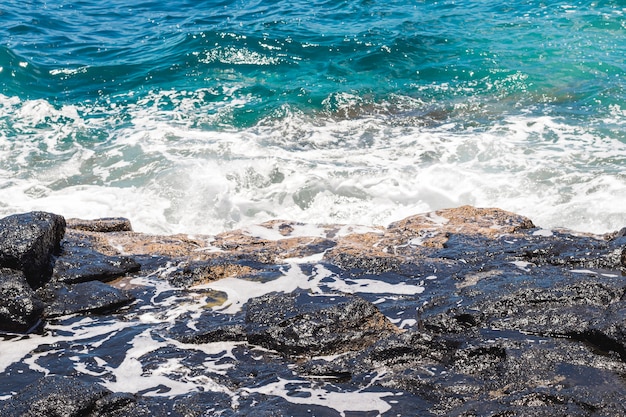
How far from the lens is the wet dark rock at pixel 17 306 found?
4.18 metres

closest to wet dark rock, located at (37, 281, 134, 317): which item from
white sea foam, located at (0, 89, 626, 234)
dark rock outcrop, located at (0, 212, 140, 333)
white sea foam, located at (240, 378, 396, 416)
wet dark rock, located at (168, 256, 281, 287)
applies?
dark rock outcrop, located at (0, 212, 140, 333)

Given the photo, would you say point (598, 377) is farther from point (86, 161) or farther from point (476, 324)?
point (86, 161)

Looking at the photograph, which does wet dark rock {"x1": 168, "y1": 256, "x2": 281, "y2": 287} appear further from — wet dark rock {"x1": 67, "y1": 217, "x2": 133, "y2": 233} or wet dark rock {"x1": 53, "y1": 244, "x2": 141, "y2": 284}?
wet dark rock {"x1": 67, "y1": 217, "x2": 133, "y2": 233}

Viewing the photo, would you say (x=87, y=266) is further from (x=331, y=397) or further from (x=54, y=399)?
(x=331, y=397)

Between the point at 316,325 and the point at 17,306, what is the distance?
6.32ft

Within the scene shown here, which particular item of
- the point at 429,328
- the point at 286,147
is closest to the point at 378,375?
the point at 429,328

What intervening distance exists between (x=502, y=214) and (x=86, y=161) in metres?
6.38

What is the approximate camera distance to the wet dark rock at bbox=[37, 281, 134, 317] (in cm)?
448

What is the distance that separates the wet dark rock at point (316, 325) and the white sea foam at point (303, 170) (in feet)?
12.3

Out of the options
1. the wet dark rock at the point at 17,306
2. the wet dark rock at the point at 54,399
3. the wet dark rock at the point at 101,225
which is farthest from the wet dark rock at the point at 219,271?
the wet dark rock at the point at 54,399

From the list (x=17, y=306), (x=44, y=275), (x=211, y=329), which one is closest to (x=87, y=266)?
(x=44, y=275)

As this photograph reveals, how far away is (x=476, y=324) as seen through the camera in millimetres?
3990

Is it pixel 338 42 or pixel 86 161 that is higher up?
pixel 338 42

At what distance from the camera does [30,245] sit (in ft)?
14.9
